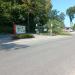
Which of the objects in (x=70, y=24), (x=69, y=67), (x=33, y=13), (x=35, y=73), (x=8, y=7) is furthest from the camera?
(x=70, y=24)

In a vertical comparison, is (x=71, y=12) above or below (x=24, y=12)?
above

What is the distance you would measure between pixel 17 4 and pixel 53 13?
26.2 meters

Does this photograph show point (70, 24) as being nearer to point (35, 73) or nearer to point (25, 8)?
point (25, 8)

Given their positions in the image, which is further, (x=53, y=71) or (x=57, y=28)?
(x=57, y=28)

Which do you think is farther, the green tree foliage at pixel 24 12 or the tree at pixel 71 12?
the tree at pixel 71 12

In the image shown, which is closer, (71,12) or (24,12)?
(24,12)

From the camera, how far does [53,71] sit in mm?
10422

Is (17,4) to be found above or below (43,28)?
above

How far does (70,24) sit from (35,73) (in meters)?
137

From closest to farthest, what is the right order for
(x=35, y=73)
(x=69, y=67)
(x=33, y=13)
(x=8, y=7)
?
(x=35, y=73)
(x=69, y=67)
(x=8, y=7)
(x=33, y=13)

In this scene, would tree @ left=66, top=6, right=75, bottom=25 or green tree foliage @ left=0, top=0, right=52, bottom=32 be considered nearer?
green tree foliage @ left=0, top=0, right=52, bottom=32

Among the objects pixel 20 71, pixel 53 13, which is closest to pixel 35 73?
pixel 20 71

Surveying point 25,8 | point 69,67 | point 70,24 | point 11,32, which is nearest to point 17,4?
point 25,8

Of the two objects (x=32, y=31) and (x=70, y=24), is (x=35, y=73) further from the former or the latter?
(x=70, y=24)
